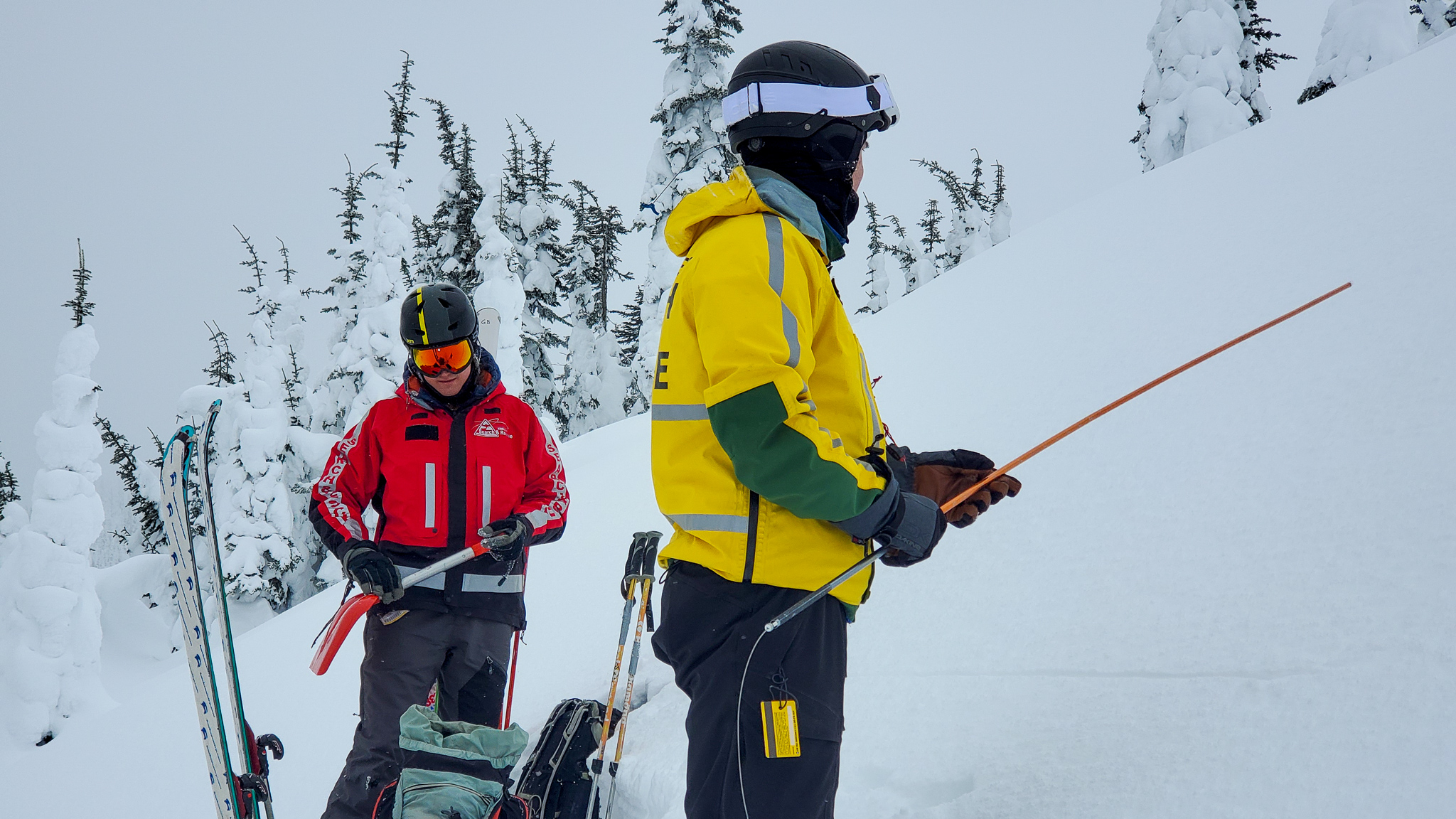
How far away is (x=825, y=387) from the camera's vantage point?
1844 millimetres

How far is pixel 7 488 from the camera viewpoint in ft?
84.6

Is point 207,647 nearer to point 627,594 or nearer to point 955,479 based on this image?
point 627,594

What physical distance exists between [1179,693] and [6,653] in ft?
65.4

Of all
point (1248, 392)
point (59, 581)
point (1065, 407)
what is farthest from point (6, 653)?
point (1248, 392)

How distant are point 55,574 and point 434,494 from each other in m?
17.0

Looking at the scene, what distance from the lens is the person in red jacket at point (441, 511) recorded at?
127 inches

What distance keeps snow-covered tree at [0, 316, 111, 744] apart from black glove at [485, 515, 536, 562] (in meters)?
16.1

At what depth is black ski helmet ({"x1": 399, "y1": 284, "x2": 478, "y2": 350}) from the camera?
11.0 feet

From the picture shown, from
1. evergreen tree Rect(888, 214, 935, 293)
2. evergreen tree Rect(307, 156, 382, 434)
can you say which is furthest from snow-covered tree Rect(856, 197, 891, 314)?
evergreen tree Rect(307, 156, 382, 434)

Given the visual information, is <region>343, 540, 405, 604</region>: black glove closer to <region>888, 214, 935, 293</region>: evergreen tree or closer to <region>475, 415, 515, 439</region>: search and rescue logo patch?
<region>475, 415, 515, 439</region>: search and rescue logo patch

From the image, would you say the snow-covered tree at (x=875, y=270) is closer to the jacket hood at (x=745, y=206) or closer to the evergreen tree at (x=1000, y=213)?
the evergreen tree at (x=1000, y=213)

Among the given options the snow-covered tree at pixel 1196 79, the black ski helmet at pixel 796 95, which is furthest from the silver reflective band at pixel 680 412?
the snow-covered tree at pixel 1196 79

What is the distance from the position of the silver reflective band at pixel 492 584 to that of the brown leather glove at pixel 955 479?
1989mm

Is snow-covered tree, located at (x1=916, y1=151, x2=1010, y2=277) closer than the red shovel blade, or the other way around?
the red shovel blade
